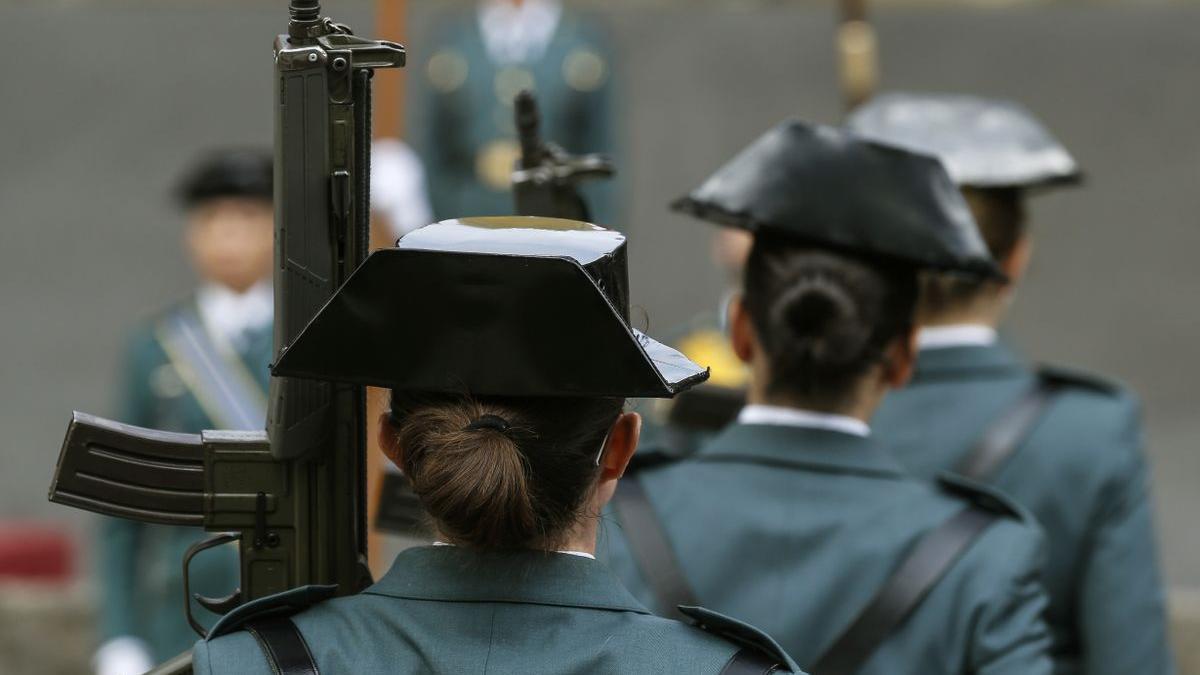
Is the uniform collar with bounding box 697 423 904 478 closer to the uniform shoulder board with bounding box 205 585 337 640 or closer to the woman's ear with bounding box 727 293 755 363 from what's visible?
the woman's ear with bounding box 727 293 755 363

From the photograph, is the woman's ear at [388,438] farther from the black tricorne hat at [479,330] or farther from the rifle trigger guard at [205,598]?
the rifle trigger guard at [205,598]

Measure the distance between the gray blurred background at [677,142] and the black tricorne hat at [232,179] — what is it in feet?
6.28

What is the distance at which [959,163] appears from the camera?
149 inches

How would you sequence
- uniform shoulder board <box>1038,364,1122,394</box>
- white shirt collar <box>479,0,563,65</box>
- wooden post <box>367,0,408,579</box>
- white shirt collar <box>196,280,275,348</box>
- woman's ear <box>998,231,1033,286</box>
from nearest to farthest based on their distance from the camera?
1. uniform shoulder board <box>1038,364,1122,394</box>
2. woman's ear <box>998,231,1033,286</box>
3. wooden post <box>367,0,408,579</box>
4. white shirt collar <box>196,280,275,348</box>
5. white shirt collar <box>479,0,563,65</box>

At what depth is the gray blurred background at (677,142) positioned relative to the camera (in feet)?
25.0

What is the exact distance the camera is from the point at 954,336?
3627 mm

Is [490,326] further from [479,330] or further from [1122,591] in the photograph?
[1122,591]

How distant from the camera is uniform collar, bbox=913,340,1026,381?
141 inches

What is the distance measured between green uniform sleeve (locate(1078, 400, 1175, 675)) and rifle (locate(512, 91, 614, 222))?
36.7 inches

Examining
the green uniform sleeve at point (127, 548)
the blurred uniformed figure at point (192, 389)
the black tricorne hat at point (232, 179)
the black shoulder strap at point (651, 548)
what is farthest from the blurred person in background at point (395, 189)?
the black shoulder strap at point (651, 548)

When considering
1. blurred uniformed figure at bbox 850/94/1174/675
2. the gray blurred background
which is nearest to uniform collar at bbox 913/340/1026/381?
blurred uniformed figure at bbox 850/94/1174/675

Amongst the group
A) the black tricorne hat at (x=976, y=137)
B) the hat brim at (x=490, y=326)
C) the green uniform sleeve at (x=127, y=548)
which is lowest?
the green uniform sleeve at (x=127, y=548)

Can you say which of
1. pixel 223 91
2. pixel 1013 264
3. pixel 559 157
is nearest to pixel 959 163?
pixel 1013 264

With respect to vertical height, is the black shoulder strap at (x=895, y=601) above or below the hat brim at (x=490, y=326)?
below
